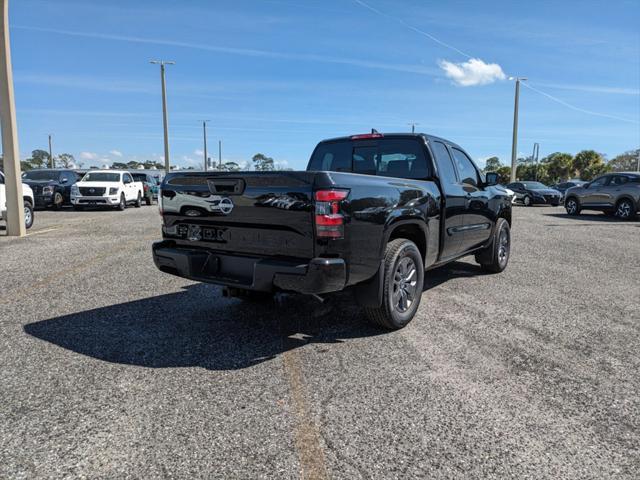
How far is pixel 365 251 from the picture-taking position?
385cm

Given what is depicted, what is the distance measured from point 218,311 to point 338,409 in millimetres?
2485

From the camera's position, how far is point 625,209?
55.0 feet

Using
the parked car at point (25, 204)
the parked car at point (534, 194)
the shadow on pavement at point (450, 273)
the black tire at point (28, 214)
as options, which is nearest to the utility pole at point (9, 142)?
the parked car at point (25, 204)

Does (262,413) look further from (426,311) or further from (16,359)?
(426,311)

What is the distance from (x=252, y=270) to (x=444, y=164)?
280 centimetres

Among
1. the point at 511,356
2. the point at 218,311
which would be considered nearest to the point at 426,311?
the point at 511,356

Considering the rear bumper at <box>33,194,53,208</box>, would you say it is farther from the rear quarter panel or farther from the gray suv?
the gray suv

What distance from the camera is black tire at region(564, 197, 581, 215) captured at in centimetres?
1880

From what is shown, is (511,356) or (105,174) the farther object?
(105,174)

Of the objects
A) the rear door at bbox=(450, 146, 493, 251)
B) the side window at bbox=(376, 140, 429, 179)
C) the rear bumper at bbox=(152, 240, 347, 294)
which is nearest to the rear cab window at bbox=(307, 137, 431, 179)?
the side window at bbox=(376, 140, 429, 179)

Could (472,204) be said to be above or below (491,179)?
below

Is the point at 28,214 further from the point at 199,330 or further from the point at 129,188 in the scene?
the point at 199,330

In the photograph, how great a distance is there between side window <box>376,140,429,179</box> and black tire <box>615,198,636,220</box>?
582 inches

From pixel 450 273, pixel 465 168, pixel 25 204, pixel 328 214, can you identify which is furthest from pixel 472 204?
pixel 25 204
